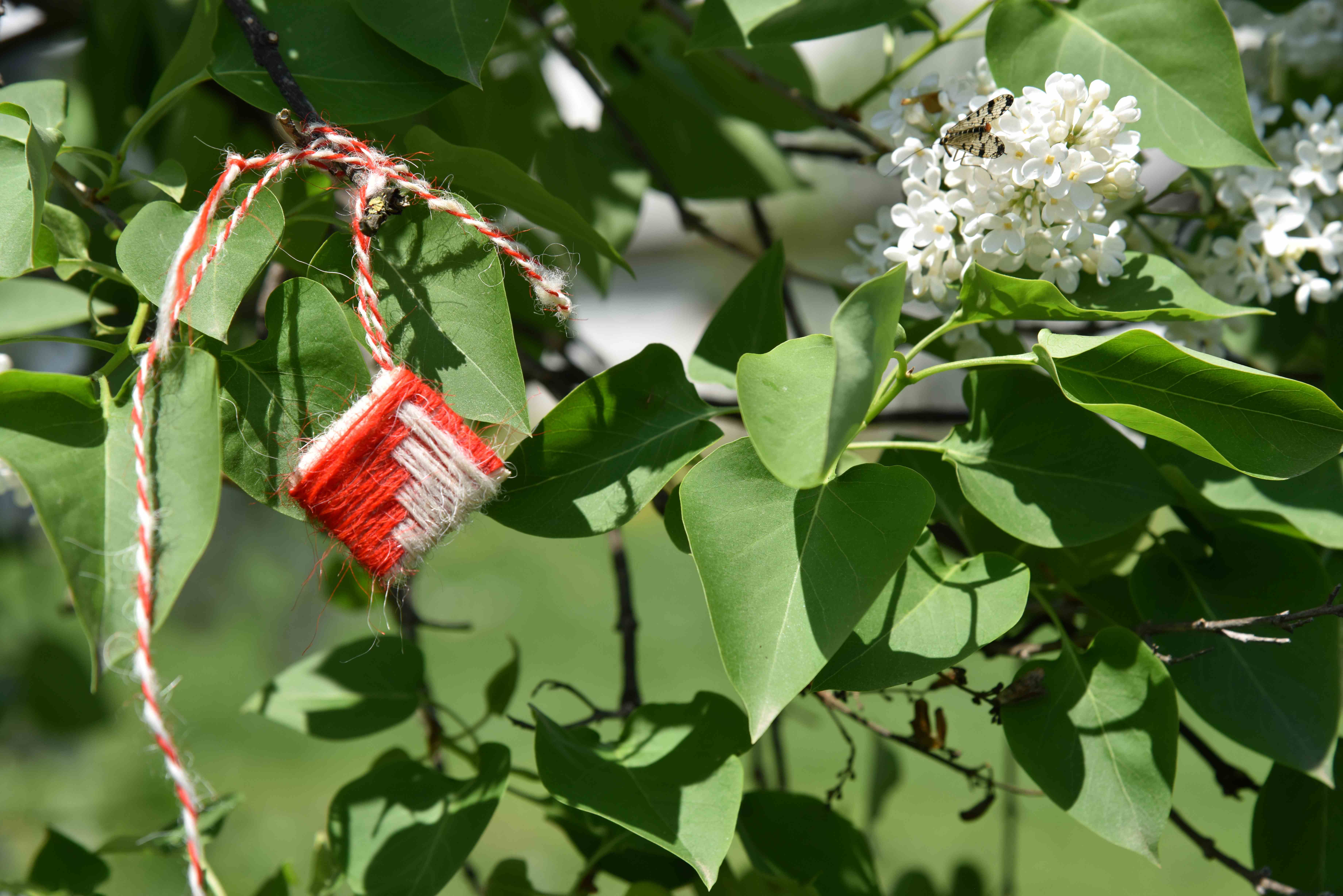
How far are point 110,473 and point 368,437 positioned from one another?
0.08 metres

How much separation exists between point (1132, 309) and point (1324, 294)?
15 cm

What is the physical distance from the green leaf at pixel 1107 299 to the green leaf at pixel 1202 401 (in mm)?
19

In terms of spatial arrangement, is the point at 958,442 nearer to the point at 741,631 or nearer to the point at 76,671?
the point at 741,631

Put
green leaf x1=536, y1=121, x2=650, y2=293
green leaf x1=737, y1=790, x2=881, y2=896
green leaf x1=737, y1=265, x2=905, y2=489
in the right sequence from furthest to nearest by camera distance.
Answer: green leaf x1=536, y1=121, x2=650, y2=293, green leaf x1=737, y1=790, x2=881, y2=896, green leaf x1=737, y1=265, x2=905, y2=489

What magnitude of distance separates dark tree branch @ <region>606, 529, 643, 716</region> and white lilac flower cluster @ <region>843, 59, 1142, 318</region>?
0.23 meters

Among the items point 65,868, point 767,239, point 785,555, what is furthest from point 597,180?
point 65,868

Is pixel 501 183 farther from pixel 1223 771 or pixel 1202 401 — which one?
pixel 1223 771

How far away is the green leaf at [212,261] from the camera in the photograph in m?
0.28

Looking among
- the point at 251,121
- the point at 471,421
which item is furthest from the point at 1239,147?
the point at 251,121

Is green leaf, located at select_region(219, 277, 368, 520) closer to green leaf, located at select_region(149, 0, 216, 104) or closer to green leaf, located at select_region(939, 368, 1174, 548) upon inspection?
green leaf, located at select_region(149, 0, 216, 104)

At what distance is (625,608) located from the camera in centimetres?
53

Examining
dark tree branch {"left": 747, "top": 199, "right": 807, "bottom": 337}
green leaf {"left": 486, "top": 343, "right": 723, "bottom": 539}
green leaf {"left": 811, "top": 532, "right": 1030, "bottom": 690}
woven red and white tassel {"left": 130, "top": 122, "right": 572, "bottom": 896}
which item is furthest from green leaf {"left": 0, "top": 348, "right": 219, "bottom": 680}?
dark tree branch {"left": 747, "top": 199, "right": 807, "bottom": 337}

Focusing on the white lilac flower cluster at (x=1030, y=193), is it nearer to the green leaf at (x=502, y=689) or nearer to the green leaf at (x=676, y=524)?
the green leaf at (x=676, y=524)

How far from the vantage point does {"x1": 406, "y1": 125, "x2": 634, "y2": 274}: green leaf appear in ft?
1.08
